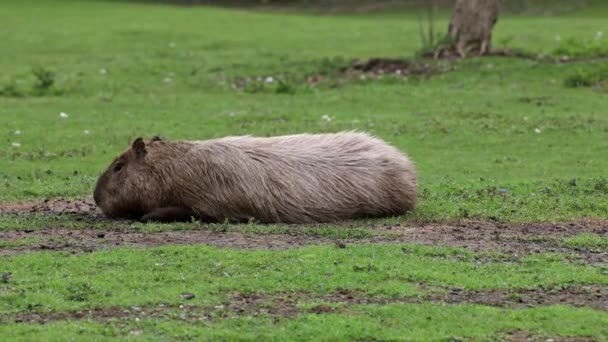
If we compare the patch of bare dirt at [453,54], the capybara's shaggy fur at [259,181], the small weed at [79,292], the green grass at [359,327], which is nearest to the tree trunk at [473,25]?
the patch of bare dirt at [453,54]

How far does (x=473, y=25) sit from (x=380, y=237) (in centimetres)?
1272

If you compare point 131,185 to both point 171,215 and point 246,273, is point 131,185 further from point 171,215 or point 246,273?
point 246,273

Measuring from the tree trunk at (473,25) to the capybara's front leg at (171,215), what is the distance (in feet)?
40.4

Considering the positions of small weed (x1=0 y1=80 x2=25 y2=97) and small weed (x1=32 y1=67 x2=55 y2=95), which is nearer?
small weed (x1=0 y1=80 x2=25 y2=97)

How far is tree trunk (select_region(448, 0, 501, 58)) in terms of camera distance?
2106cm

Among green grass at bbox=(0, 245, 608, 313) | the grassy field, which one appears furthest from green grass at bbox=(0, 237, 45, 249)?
green grass at bbox=(0, 245, 608, 313)

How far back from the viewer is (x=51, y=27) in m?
29.3

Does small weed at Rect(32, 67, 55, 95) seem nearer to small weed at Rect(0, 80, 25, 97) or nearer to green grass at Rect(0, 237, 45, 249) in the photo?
small weed at Rect(0, 80, 25, 97)

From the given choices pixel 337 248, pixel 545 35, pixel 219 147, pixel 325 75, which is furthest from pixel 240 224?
pixel 545 35

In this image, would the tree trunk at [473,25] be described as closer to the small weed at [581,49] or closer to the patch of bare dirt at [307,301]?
the small weed at [581,49]

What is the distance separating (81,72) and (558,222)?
13099 mm

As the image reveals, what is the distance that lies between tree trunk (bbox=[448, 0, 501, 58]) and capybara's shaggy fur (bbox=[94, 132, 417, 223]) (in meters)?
11.3

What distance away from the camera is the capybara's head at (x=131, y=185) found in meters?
10.0

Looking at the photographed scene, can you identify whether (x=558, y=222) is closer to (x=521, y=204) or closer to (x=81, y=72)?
(x=521, y=204)
